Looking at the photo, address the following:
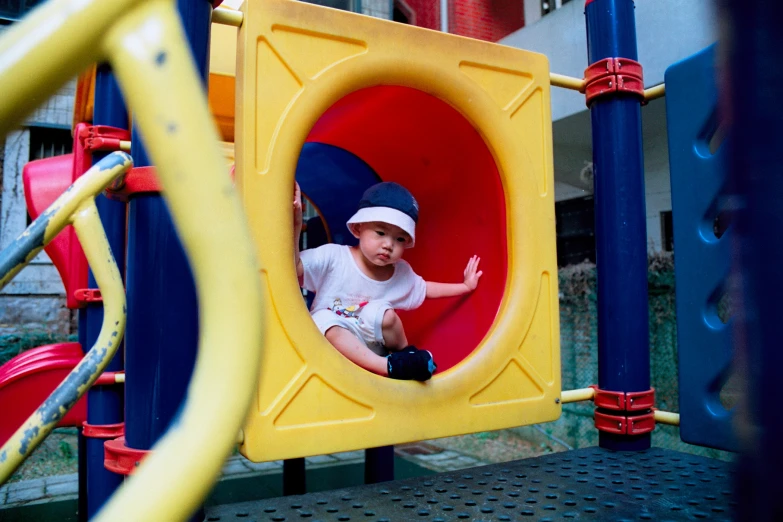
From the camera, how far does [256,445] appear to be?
109 centimetres

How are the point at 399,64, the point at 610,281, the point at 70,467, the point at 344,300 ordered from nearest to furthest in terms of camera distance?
the point at 399,64 → the point at 610,281 → the point at 344,300 → the point at 70,467

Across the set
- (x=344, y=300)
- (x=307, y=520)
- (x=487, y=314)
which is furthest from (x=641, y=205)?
(x=307, y=520)

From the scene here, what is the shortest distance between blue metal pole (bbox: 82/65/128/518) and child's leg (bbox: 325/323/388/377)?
2.70ft

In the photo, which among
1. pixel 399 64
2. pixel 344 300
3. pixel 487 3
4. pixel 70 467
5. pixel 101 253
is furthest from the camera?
pixel 487 3

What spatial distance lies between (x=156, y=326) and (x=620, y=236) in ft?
4.13

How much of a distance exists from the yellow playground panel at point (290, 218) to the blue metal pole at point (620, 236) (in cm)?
21

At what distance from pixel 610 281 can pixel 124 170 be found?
4.24 feet

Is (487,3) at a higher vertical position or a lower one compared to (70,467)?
higher

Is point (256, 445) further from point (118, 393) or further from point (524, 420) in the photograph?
point (118, 393)

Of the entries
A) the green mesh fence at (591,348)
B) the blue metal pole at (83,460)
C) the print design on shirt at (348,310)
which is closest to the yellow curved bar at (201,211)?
the print design on shirt at (348,310)

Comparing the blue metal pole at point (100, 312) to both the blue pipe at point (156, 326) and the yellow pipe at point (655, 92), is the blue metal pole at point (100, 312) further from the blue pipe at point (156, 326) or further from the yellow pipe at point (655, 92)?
the yellow pipe at point (655, 92)

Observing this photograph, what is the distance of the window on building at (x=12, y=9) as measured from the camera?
4078mm

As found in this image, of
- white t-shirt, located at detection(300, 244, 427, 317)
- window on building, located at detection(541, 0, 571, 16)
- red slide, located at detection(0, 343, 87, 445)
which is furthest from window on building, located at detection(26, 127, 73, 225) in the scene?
white t-shirt, located at detection(300, 244, 427, 317)

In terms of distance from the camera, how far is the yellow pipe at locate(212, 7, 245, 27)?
3.67ft
